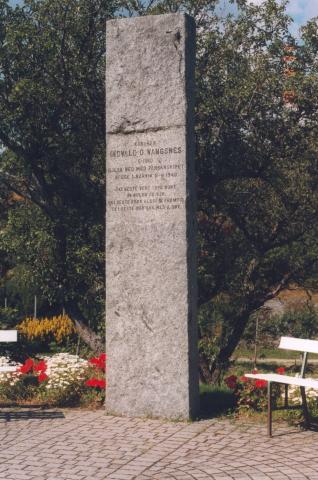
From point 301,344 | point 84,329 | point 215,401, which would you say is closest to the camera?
point 301,344

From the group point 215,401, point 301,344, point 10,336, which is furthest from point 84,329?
point 301,344

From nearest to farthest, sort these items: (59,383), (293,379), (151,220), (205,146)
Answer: (293,379) < (151,220) < (59,383) < (205,146)

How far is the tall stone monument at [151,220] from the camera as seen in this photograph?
7625mm

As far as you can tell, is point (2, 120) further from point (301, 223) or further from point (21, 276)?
point (301, 223)

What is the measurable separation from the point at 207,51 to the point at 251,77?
3.32 ft

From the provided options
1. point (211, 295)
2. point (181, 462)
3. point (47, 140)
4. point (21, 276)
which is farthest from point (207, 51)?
point (181, 462)

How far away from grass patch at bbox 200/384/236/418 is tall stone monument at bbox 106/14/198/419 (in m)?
0.36

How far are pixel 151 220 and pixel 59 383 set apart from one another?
7.02 feet

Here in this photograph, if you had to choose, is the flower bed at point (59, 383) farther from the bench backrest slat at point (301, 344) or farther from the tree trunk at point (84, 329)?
the tree trunk at point (84, 329)

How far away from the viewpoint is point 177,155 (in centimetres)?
766

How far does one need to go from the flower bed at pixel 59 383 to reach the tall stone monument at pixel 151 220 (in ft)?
2.26

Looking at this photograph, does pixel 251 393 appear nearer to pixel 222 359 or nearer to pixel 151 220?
pixel 151 220

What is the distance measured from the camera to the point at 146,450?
649cm

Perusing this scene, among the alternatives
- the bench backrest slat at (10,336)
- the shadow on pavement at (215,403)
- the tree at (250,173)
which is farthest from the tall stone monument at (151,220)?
the tree at (250,173)
